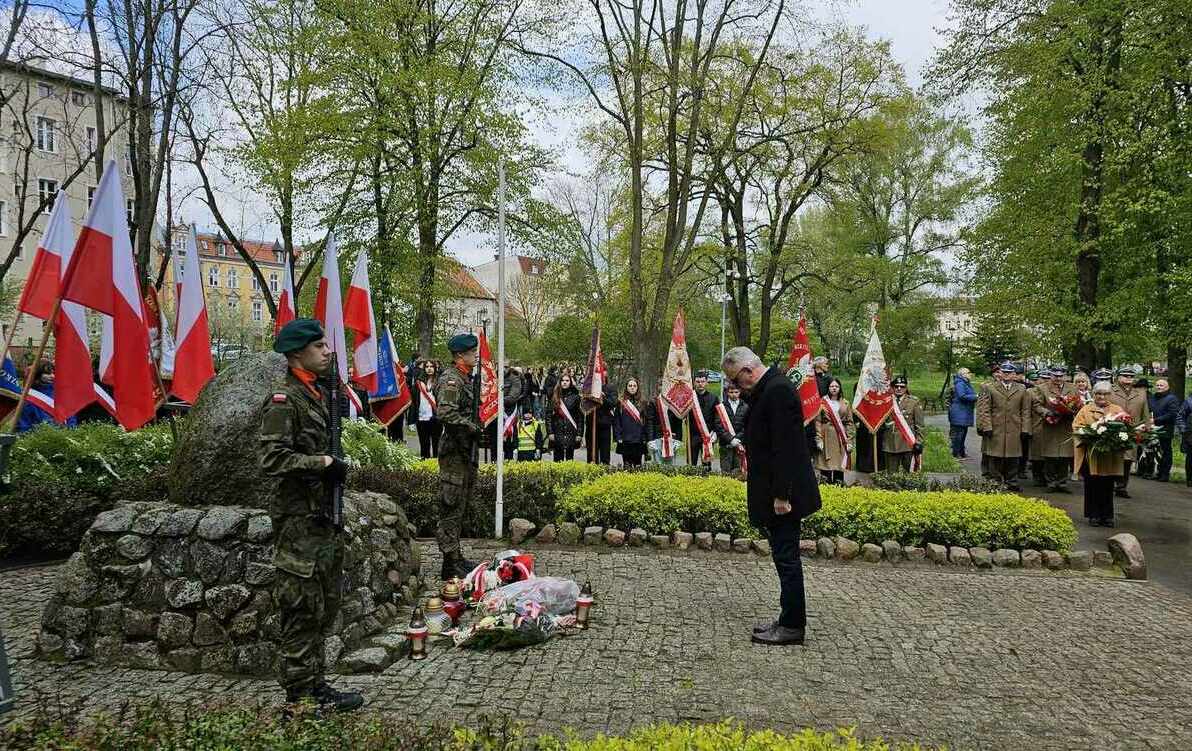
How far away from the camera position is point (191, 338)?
7.59 m

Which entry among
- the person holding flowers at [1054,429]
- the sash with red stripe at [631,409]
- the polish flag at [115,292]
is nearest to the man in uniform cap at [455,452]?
the polish flag at [115,292]

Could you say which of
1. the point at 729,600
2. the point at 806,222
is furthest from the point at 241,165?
the point at 806,222

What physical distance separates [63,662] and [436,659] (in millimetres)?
2495

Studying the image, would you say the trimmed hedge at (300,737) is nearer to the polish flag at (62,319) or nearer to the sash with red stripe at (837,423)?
the polish flag at (62,319)

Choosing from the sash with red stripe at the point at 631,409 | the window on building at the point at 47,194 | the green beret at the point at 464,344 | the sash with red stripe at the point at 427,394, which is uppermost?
the window on building at the point at 47,194

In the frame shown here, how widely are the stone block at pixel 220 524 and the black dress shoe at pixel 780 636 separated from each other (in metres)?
3.75

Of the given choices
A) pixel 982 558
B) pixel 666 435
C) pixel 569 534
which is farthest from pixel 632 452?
pixel 982 558

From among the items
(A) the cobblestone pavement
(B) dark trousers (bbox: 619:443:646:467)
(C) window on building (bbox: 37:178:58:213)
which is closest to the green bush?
(A) the cobblestone pavement

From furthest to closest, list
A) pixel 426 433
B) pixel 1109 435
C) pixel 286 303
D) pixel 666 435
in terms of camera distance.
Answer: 1. pixel 426 433
2. pixel 666 435
3. pixel 1109 435
4. pixel 286 303

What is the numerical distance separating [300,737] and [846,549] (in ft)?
22.3

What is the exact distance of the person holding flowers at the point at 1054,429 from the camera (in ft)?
45.5

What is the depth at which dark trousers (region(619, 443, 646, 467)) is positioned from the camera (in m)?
14.2

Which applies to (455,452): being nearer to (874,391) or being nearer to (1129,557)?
(1129,557)

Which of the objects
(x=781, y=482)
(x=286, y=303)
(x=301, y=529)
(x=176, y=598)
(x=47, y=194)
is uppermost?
(x=47, y=194)
